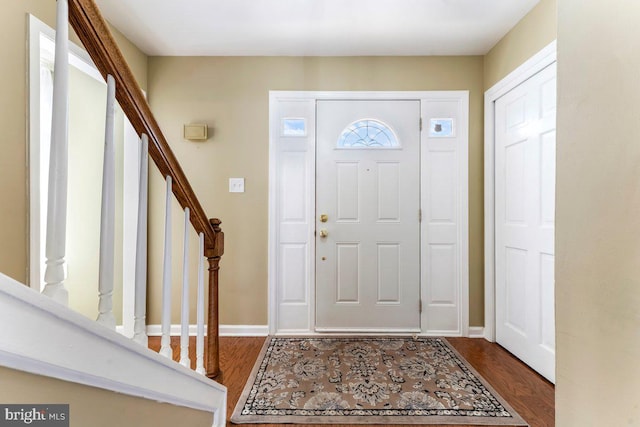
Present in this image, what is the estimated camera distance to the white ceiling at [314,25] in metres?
2.18

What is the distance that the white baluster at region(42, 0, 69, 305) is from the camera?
62 centimetres

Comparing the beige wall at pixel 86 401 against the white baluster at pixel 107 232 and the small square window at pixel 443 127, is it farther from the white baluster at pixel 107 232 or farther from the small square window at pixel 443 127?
the small square window at pixel 443 127

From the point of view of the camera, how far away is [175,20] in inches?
92.2

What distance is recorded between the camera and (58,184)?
2.06 feet

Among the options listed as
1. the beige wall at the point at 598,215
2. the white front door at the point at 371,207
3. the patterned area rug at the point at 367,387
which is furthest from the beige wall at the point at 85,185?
the beige wall at the point at 598,215

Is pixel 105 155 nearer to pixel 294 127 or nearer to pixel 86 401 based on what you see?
pixel 86 401

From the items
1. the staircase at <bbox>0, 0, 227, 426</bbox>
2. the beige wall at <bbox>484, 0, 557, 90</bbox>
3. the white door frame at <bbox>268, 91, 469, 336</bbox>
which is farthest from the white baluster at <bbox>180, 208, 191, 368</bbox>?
the beige wall at <bbox>484, 0, 557, 90</bbox>

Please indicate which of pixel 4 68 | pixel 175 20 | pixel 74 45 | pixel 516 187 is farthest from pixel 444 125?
pixel 4 68

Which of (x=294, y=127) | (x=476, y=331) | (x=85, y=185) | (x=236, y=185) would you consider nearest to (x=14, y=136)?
(x=85, y=185)

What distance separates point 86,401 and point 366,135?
104 inches

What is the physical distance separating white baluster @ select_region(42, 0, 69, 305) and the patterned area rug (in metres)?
1.40

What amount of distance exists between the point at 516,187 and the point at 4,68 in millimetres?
3127

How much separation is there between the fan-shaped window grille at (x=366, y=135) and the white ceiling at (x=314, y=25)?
0.60 metres

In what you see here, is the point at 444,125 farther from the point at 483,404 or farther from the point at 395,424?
the point at 395,424
